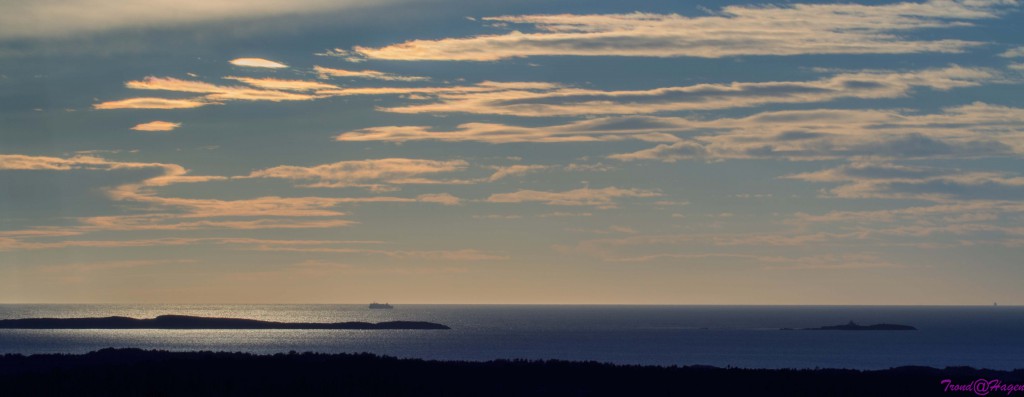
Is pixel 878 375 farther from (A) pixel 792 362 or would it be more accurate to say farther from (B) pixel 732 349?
(B) pixel 732 349

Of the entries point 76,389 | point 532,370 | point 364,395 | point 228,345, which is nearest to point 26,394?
point 76,389

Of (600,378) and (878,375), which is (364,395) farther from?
(878,375)

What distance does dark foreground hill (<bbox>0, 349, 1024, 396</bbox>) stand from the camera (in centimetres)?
7575

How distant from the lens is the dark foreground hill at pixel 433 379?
75750mm

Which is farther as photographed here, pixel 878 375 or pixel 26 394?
pixel 878 375

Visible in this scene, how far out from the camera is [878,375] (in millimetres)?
89812

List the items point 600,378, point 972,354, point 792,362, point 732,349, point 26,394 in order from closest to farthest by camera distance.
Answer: point 26,394 → point 600,378 → point 792,362 → point 972,354 → point 732,349

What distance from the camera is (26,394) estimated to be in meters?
72.1

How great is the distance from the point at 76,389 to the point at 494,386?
80.3 feet

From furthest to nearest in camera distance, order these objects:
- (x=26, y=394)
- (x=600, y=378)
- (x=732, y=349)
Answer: (x=732, y=349) < (x=600, y=378) < (x=26, y=394)

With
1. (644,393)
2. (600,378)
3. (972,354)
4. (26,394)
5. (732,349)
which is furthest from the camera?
(732,349)

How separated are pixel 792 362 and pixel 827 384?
7179 centimetres

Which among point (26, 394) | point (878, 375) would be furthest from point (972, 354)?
point (26, 394)

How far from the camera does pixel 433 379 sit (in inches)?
3314
